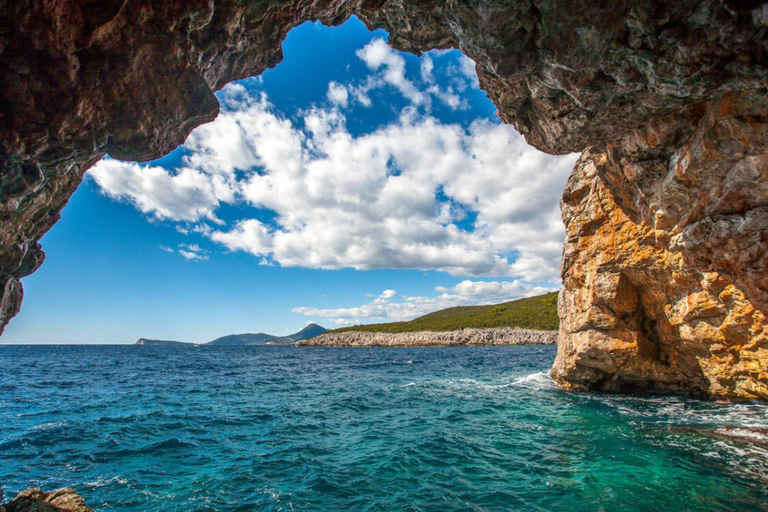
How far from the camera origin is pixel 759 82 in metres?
8.28

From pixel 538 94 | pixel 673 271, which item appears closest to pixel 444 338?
pixel 673 271

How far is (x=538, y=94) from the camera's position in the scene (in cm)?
1195

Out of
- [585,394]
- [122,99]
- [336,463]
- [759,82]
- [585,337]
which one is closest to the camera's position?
[122,99]

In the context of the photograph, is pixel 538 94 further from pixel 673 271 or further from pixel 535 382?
pixel 535 382

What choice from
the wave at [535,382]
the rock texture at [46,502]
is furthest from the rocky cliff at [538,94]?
the wave at [535,382]

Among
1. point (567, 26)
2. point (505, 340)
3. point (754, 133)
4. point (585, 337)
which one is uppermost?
point (567, 26)

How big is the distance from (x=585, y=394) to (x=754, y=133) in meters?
20.5

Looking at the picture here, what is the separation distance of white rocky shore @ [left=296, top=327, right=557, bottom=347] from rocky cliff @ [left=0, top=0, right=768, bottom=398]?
89517mm

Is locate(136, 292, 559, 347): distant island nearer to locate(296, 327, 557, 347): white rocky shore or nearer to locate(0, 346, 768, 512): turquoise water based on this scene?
locate(296, 327, 557, 347): white rocky shore

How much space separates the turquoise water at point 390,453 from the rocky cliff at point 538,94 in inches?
255

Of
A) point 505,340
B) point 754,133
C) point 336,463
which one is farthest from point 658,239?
point 505,340

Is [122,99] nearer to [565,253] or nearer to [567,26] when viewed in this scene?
[567,26]

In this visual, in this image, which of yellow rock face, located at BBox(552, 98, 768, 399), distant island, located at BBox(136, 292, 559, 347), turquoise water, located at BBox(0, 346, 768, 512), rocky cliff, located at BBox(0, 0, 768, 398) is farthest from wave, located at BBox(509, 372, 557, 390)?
distant island, located at BBox(136, 292, 559, 347)

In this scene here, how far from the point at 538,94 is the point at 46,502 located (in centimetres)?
1900
